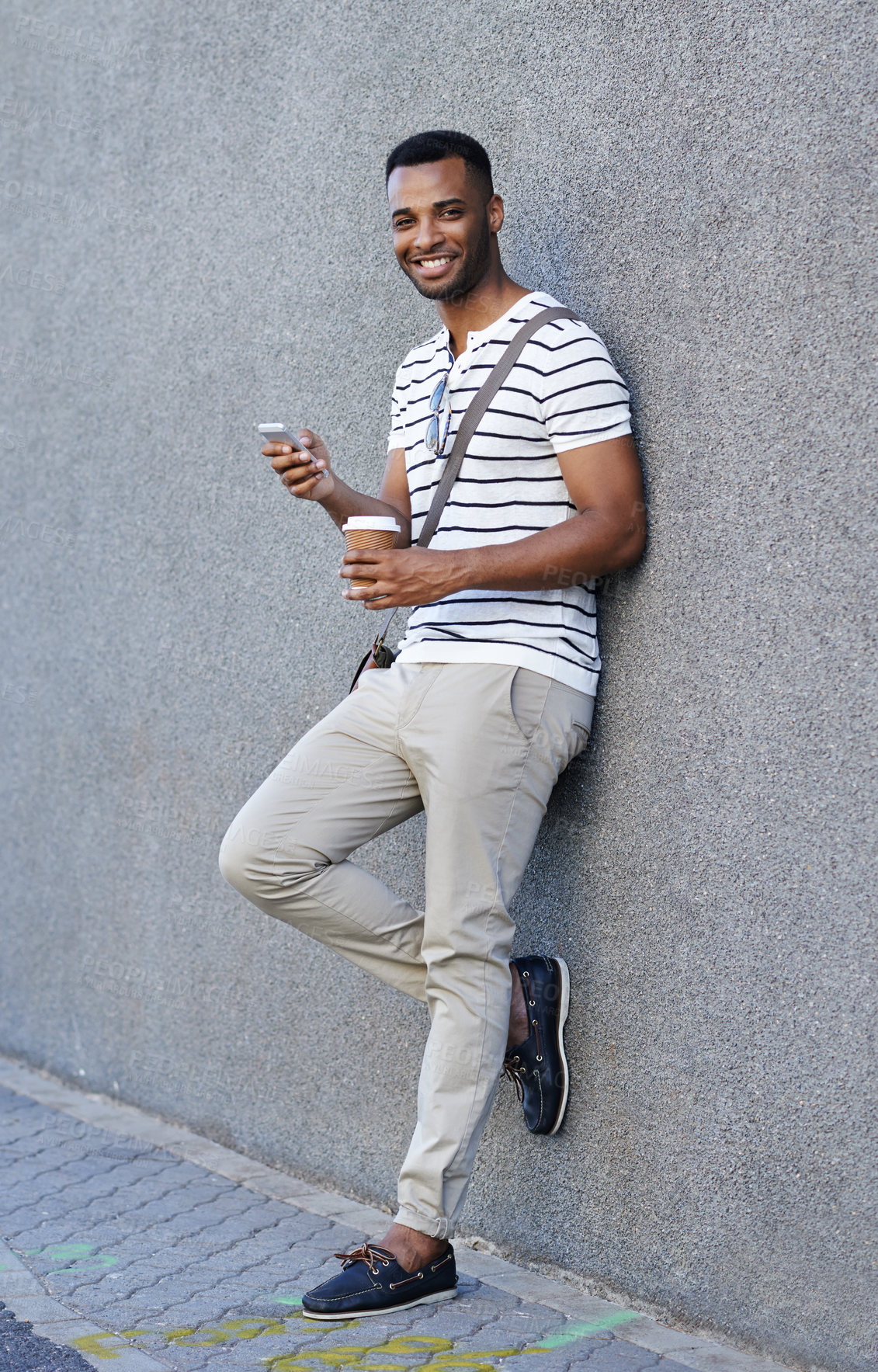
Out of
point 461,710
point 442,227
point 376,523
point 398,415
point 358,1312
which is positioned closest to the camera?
point 376,523

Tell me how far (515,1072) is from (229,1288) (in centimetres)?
77

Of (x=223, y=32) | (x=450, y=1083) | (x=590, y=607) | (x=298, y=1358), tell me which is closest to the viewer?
(x=298, y=1358)

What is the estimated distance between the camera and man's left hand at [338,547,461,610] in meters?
2.87

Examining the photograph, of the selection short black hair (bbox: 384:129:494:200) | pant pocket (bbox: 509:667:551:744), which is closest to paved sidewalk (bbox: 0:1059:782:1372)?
pant pocket (bbox: 509:667:551:744)

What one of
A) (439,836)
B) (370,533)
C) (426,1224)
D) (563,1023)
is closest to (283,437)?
(370,533)

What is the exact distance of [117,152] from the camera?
534 centimetres

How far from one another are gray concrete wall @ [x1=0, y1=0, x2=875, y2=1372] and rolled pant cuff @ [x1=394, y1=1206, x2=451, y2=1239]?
403 millimetres

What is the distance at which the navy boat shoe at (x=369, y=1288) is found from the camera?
9.71ft

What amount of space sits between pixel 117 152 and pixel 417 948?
11.1 feet

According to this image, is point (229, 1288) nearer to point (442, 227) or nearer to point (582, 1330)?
point (582, 1330)

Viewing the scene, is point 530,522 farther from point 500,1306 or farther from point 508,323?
point 500,1306

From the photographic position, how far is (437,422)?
325cm

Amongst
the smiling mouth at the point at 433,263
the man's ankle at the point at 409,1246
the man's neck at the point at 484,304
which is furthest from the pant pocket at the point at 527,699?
the man's ankle at the point at 409,1246

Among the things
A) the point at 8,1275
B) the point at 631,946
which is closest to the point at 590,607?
the point at 631,946
